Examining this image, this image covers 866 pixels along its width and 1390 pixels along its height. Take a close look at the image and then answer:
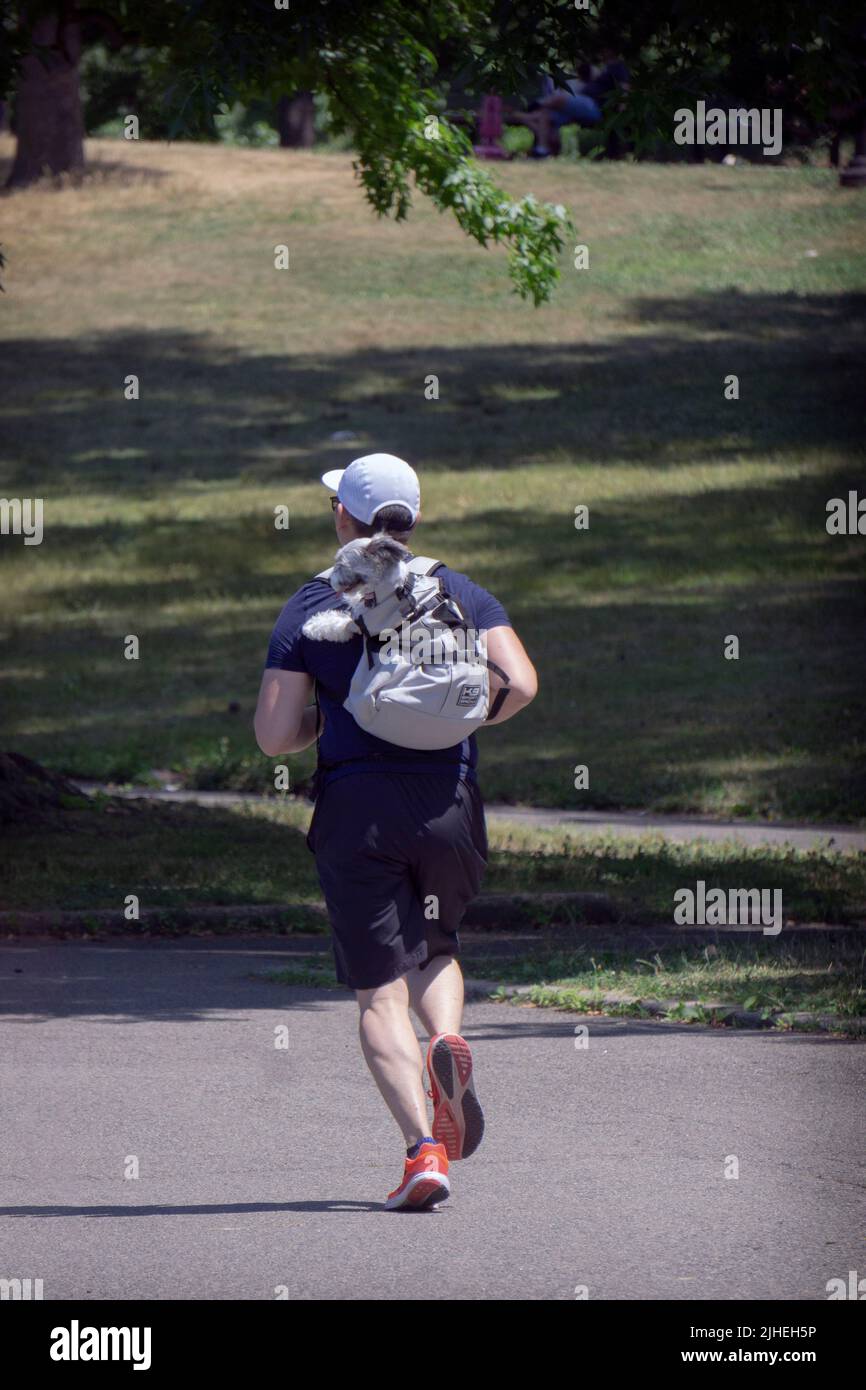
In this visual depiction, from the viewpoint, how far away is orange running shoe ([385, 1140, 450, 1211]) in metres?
Result: 5.13

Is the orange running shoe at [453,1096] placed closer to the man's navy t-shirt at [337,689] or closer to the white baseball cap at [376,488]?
the man's navy t-shirt at [337,689]

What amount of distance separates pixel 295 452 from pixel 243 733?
38.9 ft

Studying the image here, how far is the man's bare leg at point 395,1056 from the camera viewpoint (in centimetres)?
519

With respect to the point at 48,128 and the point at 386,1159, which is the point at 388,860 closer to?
the point at 386,1159

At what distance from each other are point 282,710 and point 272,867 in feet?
20.2

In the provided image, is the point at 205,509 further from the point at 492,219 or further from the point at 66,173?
the point at 66,173

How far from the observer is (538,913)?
10336mm

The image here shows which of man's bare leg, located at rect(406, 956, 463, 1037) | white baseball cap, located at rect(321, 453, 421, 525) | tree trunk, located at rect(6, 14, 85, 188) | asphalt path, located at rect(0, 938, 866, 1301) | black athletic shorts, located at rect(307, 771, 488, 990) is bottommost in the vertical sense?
asphalt path, located at rect(0, 938, 866, 1301)

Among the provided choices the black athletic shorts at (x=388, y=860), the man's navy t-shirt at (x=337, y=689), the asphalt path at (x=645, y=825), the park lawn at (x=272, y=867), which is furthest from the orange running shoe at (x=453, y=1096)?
the asphalt path at (x=645, y=825)

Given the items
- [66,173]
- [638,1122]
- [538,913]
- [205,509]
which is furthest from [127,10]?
[66,173]

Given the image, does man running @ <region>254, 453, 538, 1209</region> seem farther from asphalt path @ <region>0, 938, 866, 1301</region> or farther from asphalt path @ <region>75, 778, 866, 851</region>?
asphalt path @ <region>75, 778, 866, 851</region>

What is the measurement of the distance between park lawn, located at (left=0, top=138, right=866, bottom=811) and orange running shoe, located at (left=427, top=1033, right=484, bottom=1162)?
5.53 m

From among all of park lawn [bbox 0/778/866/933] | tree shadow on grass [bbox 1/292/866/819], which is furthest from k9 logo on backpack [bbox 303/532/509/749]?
tree shadow on grass [bbox 1/292/866/819]

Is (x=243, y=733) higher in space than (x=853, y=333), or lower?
lower
